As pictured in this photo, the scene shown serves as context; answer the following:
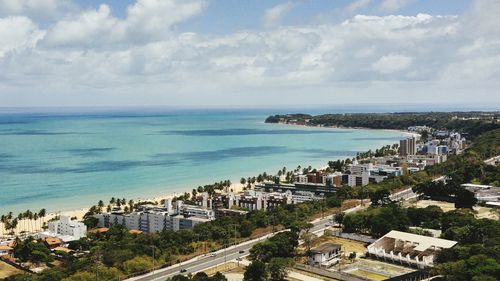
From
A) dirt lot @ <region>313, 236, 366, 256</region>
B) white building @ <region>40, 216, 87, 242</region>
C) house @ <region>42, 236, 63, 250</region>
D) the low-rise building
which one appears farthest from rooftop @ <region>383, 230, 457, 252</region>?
house @ <region>42, 236, 63, 250</region>

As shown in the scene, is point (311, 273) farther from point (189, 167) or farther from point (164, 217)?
point (189, 167)

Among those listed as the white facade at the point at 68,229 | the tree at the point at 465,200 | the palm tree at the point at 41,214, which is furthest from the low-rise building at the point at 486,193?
the palm tree at the point at 41,214

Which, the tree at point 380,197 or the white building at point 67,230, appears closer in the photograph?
the white building at point 67,230

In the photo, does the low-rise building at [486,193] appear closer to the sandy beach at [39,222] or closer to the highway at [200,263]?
the highway at [200,263]

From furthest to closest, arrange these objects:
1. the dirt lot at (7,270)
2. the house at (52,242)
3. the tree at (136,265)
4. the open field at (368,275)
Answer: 1. the house at (52,242)
2. the dirt lot at (7,270)
3. the tree at (136,265)
4. the open field at (368,275)

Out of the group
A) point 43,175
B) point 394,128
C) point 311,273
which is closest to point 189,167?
point 43,175

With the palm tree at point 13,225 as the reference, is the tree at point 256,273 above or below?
above

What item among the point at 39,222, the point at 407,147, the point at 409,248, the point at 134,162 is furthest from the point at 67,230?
the point at 407,147

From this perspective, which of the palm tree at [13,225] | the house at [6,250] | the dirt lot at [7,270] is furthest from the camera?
the palm tree at [13,225]
